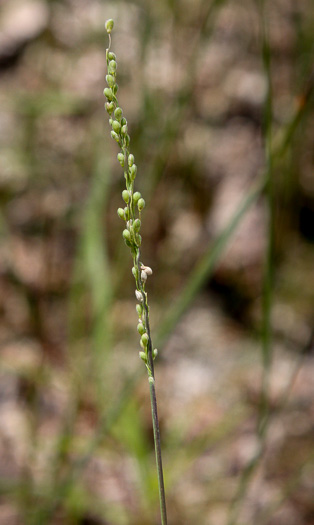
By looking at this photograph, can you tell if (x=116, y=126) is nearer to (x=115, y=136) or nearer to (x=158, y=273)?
(x=115, y=136)

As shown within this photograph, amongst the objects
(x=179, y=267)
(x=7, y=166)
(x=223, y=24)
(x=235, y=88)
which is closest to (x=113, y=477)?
(x=179, y=267)

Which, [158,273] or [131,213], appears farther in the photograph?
[158,273]

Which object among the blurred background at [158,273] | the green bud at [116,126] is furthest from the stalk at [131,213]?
the blurred background at [158,273]

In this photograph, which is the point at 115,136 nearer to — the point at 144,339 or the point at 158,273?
the point at 144,339

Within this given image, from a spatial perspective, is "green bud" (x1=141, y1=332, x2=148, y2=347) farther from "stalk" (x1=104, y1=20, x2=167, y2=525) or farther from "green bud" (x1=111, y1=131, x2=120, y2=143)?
"green bud" (x1=111, y1=131, x2=120, y2=143)

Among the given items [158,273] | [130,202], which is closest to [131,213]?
[130,202]

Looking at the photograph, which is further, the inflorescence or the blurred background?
the blurred background

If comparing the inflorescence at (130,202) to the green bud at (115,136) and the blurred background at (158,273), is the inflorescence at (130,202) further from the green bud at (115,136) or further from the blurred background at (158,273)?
the blurred background at (158,273)

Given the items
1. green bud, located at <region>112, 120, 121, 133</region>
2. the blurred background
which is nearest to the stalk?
green bud, located at <region>112, 120, 121, 133</region>

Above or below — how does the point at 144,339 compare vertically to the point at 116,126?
below
